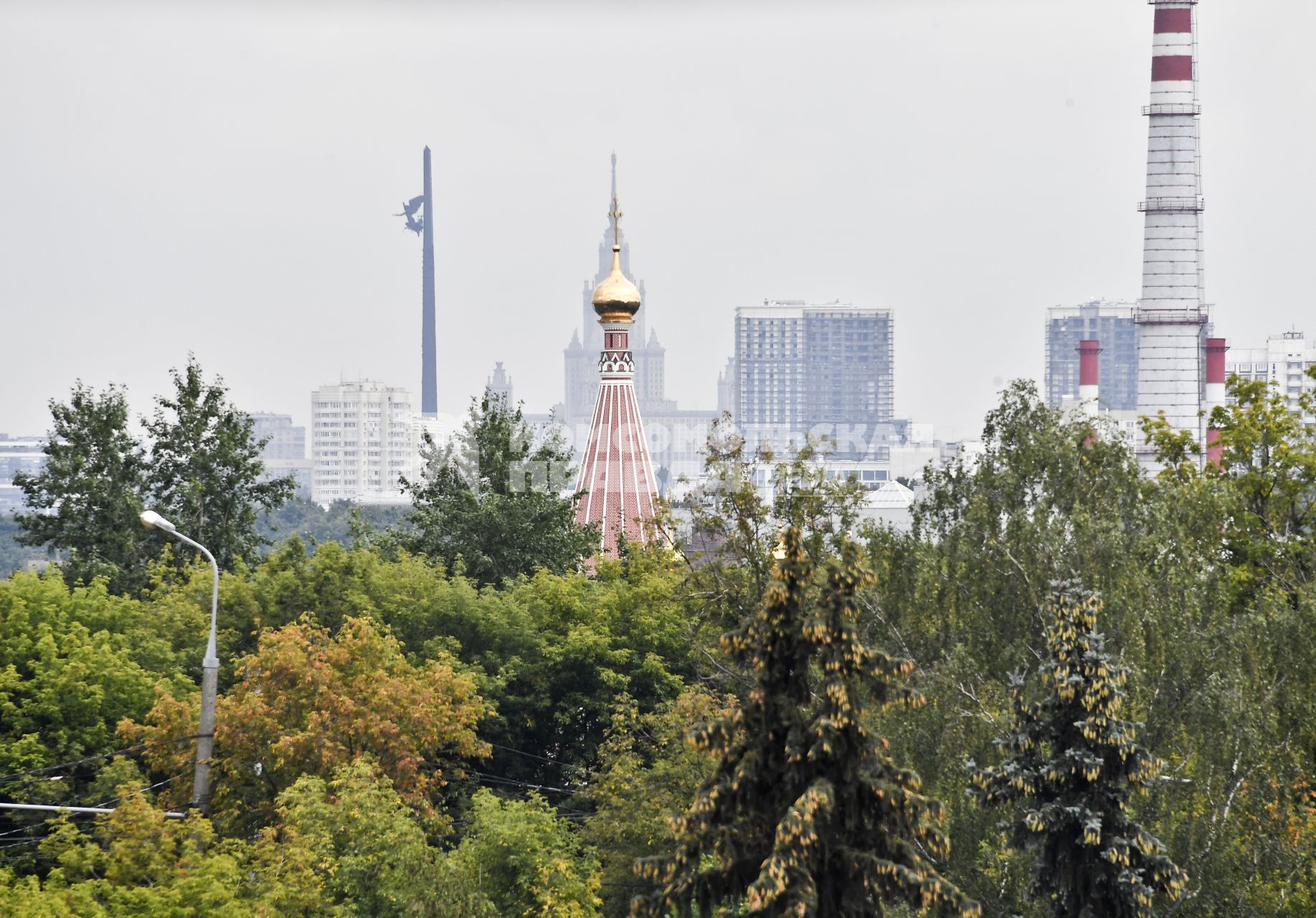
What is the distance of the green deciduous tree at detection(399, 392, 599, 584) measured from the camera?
102ft

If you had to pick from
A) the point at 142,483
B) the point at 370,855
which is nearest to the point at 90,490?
the point at 142,483

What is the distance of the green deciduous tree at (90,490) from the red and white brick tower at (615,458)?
28.4 feet

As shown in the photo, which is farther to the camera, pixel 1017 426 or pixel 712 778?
pixel 1017 426

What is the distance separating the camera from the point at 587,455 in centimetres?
3703

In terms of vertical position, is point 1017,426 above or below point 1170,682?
above

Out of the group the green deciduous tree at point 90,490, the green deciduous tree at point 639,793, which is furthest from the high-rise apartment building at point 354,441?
the green deciduous tree at point 639,793

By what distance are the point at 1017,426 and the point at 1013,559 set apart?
8.32 ft

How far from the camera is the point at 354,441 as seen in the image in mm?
186750

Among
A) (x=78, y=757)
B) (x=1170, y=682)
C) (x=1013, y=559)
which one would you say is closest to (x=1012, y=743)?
(x=1170, y=682)

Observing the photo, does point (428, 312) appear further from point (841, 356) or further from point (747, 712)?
point (747, 712)

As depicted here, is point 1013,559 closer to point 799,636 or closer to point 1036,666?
point 1036,666

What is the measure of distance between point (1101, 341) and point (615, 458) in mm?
152177

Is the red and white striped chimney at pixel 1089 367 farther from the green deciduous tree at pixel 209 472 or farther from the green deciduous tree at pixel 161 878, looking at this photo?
the green deciduous tree at pixel 161 878

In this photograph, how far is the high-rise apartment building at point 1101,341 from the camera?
181 metres
